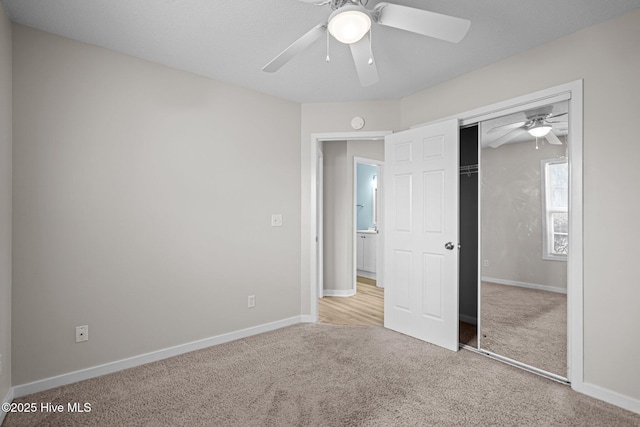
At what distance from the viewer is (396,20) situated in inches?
66.1

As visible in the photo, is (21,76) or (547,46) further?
(547,46)

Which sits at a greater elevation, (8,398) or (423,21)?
(423,21)

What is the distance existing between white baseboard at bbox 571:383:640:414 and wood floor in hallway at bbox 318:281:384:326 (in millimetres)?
1781

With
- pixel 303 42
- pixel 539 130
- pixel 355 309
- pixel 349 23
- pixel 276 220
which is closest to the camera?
pixel 349 23

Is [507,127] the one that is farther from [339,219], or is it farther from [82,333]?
[82,333]

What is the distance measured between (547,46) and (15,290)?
13.4ft

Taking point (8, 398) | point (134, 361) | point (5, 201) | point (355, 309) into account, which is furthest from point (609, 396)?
point (5, 201)

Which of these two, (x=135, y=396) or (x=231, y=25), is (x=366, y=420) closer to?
(x=135, y=396)

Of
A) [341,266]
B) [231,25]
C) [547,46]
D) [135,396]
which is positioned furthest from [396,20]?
[341,266]

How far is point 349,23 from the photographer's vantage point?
5.07ft

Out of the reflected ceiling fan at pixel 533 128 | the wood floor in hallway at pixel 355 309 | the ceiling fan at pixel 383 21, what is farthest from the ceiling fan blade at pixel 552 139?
the wood floor in hallway at pixel 355 309

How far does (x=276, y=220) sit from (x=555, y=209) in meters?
2.47

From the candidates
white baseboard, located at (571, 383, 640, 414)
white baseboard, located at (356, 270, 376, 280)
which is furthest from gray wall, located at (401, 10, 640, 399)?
white baseboard, located at (356, 270, 376, 280)

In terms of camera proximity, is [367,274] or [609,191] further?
[367,274]
